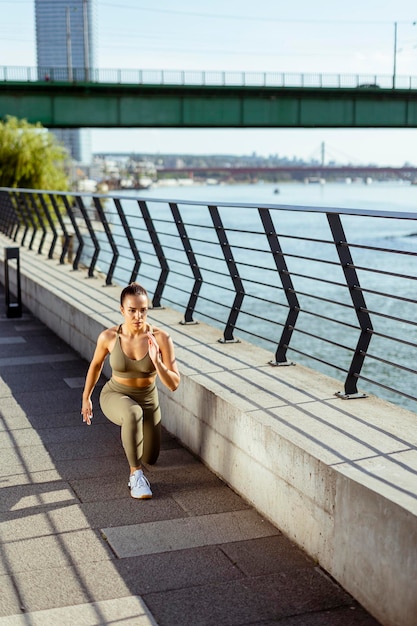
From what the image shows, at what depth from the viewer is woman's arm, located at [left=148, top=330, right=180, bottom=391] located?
561 cm

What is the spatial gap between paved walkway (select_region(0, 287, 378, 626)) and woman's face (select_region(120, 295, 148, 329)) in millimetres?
979

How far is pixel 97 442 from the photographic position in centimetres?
668

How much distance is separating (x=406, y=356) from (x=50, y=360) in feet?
68.2

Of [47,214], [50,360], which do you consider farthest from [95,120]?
[50,360]

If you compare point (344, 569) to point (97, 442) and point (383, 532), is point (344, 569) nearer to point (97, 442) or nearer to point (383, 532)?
point (383, 532)

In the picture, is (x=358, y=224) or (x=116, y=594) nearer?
(x=116, y=594)

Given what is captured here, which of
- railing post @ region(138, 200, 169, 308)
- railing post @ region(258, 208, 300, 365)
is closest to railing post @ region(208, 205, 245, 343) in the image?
railing post @ region(258, 208, 300, 365)

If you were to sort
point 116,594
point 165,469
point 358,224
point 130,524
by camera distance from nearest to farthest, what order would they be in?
point 116,594 < point 130,524 < point 165,469 < point 358,224

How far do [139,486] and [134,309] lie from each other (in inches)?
39.6

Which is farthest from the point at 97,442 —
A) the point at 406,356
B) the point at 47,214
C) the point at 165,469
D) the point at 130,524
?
the point at 406,356

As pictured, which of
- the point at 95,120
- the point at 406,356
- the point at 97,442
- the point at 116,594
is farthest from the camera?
the point at 95,120

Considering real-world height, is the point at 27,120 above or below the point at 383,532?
above

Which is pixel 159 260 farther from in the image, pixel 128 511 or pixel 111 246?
pixel 128 511

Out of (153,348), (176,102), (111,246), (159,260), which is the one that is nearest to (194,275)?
(159,260)
